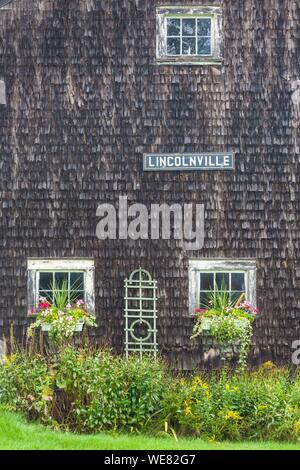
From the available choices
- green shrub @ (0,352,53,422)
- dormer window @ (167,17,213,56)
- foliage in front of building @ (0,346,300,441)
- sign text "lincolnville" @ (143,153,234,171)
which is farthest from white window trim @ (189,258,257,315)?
dormer window @ (167,17,213,56)

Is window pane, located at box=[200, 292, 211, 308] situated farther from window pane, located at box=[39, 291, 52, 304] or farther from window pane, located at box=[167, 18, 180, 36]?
window pane, located at box=[167, 18, 180, 36]

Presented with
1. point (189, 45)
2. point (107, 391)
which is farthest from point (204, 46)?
point (107, 391)

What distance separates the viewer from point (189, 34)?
46.2 feet

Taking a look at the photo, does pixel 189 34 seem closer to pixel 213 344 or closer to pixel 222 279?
pixel 222 279

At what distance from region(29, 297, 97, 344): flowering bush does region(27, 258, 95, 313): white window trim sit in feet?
0.80

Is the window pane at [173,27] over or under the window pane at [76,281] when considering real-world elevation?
over

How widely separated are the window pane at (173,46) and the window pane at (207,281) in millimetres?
3469

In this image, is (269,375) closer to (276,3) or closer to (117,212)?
(117,212)

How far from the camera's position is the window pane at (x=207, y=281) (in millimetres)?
13773

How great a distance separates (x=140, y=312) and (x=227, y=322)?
134 centimetres

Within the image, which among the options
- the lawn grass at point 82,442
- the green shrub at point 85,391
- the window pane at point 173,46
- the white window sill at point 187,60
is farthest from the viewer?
the window pane at point 173,46

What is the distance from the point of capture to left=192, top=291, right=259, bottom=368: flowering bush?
13.1m

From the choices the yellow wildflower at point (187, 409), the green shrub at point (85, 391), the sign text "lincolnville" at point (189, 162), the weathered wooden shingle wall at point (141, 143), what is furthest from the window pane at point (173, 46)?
the yellow wildflower at point (187, 409)

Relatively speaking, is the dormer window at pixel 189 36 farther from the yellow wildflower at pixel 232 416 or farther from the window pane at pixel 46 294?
the yellow wildflower at pixel 232 416
